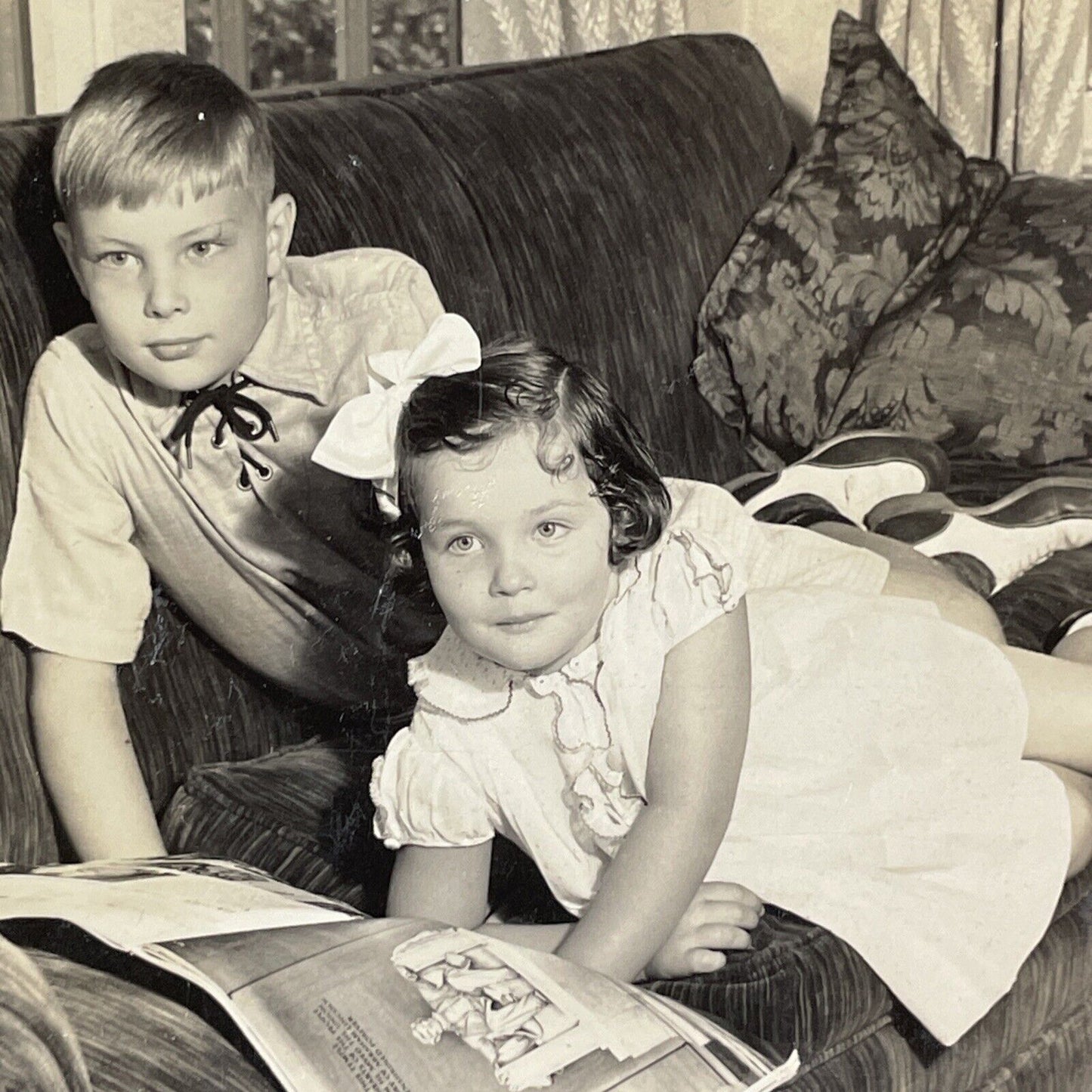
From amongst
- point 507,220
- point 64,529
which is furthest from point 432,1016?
point 507,220

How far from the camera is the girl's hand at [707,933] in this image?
104 cm

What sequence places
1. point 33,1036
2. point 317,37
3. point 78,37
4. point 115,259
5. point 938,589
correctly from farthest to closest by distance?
point 317,37 < point 78,37 < point 938,589 < point 115,259 < point 33,1036

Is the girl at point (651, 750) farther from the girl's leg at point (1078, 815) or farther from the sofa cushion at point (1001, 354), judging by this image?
the sofa cushion at point (1001, 354)

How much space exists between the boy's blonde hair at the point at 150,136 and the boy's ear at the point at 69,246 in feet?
0.05

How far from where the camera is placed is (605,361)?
1.73m

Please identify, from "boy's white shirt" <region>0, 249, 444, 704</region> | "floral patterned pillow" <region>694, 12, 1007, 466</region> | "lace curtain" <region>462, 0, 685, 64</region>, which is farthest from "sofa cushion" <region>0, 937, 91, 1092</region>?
"lace curtain" <region>462, 0, 685, 64</region>

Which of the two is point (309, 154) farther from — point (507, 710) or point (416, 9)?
point (416, 9)

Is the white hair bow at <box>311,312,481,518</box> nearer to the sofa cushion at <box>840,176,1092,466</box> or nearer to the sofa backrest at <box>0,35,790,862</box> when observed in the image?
the sofa backrest at <box>0,35,790,862</box>

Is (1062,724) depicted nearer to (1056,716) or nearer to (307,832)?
(1056,716)

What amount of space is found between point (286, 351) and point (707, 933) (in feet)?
1.93

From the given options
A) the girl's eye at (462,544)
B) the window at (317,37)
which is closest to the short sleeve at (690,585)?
the girl's eye at (462,544)

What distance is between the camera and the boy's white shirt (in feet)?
4.02

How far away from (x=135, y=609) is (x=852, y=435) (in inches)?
34.7

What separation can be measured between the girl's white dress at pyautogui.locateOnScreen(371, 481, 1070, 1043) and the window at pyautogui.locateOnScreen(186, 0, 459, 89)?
1.20 meters
